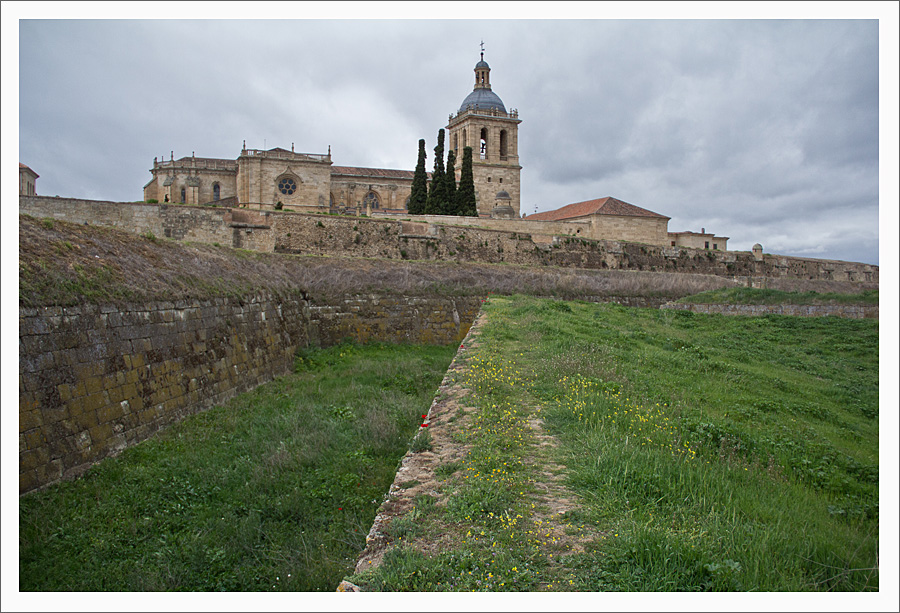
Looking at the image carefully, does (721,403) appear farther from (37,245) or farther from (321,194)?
(321,194)

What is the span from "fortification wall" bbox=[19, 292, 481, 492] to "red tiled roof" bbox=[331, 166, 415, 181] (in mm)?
34155

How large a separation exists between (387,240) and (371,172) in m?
22.2

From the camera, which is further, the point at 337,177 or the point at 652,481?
the point at 337,177

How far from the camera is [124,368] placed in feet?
22.2

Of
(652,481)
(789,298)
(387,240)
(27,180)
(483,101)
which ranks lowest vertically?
(652,481)

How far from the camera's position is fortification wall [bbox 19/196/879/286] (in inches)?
842

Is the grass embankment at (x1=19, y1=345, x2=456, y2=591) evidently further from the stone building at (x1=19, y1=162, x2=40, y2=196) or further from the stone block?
the stone building at (x1=19, y1=162, x2=40, y2=196)

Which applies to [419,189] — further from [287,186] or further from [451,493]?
[451,493]

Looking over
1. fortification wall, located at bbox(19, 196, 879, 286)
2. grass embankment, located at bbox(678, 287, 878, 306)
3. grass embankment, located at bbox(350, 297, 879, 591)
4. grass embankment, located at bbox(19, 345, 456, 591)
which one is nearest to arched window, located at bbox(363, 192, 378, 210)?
fortification wall, located at bbox(19, 196, 879, 286)

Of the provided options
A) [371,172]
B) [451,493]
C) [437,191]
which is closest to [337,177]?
[371,172]

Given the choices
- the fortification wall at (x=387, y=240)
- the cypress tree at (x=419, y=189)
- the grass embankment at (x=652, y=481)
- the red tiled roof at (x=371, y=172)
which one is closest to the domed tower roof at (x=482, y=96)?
the red tiled roof at (x=371, y=172)

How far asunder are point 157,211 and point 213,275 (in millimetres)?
14066

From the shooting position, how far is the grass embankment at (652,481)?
263cm

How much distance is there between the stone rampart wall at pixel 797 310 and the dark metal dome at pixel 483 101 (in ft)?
121
